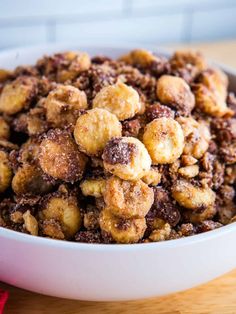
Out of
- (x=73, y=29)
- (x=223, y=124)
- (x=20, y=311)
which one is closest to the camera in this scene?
(x=20, y=311)

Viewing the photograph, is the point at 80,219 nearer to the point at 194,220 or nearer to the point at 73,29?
the point at 194,220

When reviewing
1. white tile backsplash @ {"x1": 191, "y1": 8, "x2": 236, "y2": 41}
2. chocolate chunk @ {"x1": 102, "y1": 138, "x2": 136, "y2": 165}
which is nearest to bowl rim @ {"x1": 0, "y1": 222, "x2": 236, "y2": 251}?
chocolate chunk @ {"x1": 102, "y1": 138, "x2": 136, "y2": 165}

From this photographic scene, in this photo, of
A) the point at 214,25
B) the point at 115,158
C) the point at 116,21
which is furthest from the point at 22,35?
the point at 115,158

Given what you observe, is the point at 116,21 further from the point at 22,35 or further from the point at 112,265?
the point at 112,265

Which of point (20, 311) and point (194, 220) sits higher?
point (194, 220)

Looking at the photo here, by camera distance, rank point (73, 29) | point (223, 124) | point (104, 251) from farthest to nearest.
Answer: point (73, 29), point (223, 124), point (104, 251)

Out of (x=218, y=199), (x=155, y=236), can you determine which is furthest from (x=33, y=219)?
(x=218, y=199)

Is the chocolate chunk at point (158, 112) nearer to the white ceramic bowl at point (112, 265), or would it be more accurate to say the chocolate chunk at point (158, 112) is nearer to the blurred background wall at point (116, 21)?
the white ceramic bowl at point (112, 265)
